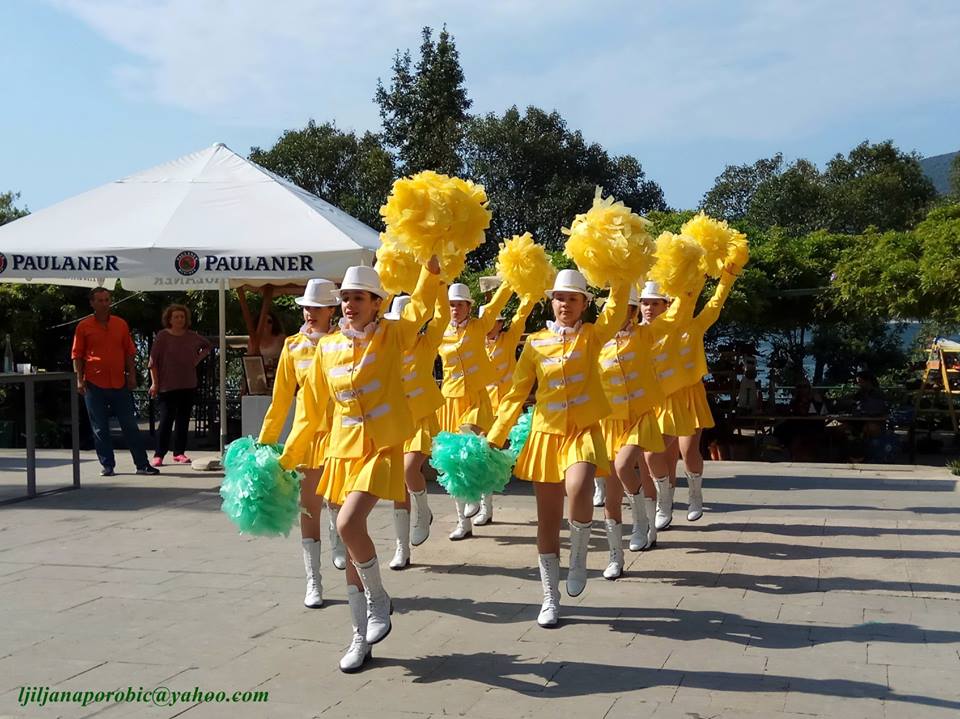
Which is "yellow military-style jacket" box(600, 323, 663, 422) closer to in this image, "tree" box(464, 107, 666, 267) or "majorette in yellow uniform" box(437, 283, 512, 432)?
"majorette in yellow uniform" box(437, 283, 512, 432)

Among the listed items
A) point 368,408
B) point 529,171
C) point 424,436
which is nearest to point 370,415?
point 368,408

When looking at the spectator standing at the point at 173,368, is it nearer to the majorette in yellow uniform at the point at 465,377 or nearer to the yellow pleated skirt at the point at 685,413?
the majorette in yellow uniform at the point at 465,377

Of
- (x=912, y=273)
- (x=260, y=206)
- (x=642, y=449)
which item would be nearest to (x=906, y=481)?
(x=912, y=273)

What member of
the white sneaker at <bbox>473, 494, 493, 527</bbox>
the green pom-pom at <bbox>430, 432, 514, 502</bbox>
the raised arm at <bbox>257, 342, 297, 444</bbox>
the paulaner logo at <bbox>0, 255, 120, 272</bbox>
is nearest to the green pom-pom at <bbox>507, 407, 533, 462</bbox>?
the green pom-pom at <bbox>430, 432, 514, 502</bbox>

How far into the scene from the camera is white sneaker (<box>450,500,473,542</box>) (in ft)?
26.5

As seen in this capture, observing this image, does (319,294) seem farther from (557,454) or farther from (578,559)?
(578,559)

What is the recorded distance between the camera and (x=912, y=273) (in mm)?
12734

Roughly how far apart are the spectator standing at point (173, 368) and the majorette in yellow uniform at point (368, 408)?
709 centimetres

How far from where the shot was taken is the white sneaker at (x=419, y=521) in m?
7.50

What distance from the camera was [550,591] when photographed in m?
5.61

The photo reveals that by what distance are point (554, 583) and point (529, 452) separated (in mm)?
736

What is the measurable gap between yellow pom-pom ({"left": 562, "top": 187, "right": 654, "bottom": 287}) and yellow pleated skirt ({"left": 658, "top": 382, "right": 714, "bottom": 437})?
2.41m

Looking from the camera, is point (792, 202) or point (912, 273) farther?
point (792, 202)

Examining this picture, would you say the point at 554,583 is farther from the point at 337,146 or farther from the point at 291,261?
the point at 337,146
